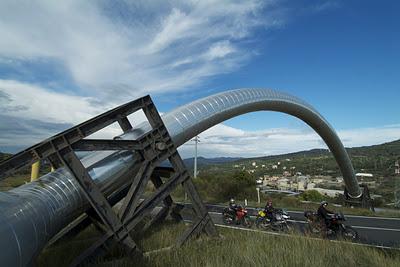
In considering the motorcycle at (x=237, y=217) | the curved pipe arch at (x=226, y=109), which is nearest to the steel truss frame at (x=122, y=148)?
the curved pipe arch at (x=226, y=109)

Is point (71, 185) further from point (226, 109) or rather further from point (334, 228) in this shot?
point (334, 228)

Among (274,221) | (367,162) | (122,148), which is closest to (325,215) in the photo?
(274,221)

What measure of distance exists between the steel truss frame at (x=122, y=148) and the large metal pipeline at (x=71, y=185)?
1.25 feet

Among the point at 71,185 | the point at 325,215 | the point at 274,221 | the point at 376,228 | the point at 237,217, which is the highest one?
the point at 71,185

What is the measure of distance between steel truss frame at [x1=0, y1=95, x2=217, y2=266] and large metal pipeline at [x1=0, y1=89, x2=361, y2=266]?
38cm

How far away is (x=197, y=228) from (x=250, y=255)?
276 cm

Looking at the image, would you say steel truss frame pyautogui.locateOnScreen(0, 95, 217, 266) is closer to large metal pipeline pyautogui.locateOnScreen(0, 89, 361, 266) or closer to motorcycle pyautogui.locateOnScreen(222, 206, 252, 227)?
large metal pipeline pyautogui.locateOnScreen(0, 89, 361, 266)

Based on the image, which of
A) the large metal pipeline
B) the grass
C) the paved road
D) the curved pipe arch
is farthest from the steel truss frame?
the paved road

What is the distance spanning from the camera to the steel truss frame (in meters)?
6.75

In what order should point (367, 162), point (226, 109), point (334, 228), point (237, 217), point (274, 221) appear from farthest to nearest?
point (367, 162)
point (237, 217)
point (274, 221)
point (334, 228)
point (226, 109)

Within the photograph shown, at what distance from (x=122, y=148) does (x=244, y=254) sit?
3.25 m

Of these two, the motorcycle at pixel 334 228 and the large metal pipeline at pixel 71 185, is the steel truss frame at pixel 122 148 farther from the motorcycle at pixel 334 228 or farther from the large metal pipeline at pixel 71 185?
the motorcycle at pixel 334 228

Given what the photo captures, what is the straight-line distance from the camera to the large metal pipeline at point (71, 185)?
14.3 feet

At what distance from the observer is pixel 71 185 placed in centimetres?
715
